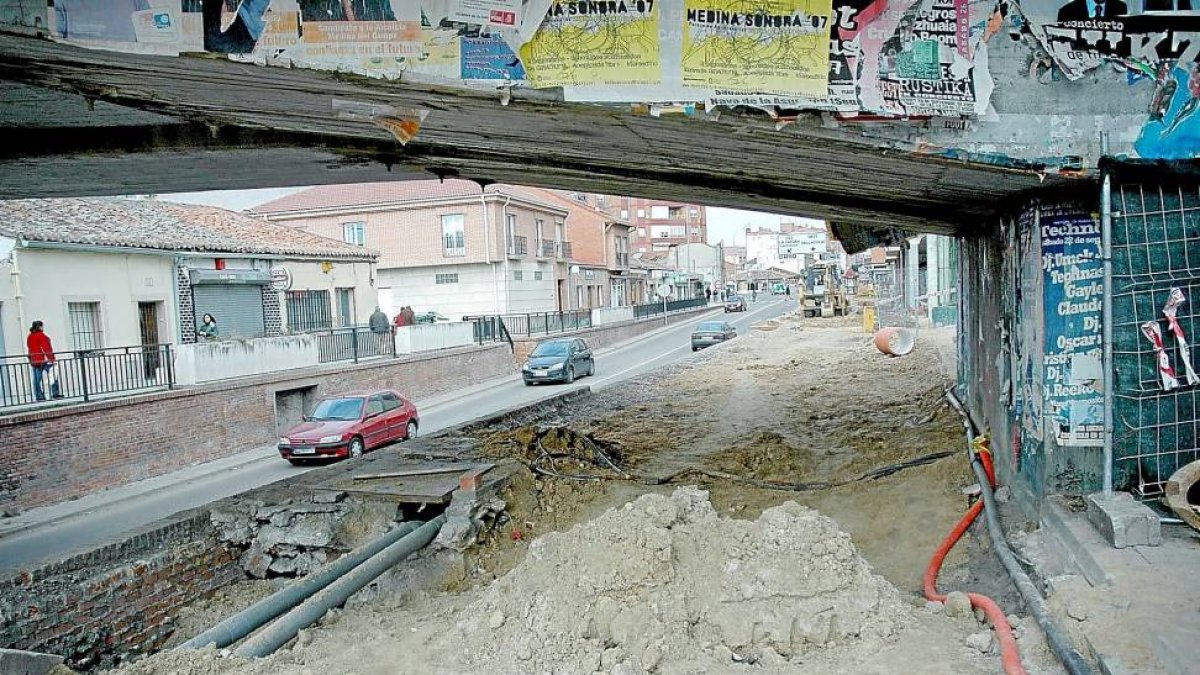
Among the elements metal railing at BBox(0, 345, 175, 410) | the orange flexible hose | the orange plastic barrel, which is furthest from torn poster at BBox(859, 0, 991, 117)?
the orange plastic barrel

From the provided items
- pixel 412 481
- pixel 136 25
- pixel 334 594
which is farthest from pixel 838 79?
pixel 412 481

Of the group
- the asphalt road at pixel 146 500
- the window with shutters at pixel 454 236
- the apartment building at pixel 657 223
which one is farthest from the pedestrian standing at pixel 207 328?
the apartment building at pixel 657 223

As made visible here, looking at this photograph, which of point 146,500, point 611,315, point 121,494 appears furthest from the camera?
point 611,315

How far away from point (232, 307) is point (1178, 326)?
23.1 m

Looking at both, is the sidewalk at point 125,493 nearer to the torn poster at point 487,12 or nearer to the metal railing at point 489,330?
the torn poster at point 487,12

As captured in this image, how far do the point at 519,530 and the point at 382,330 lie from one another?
18.7 m

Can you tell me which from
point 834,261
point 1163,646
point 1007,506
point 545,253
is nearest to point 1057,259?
point 1007,506

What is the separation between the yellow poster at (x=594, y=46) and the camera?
6.20 m

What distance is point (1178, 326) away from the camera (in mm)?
6441

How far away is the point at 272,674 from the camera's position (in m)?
5.98

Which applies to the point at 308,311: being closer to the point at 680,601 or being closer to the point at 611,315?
the point at 611,315

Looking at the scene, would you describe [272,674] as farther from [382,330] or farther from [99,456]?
[382,330]

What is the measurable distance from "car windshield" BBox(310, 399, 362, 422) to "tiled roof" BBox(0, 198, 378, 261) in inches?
265

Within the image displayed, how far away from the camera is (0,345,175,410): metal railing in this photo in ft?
49.3
